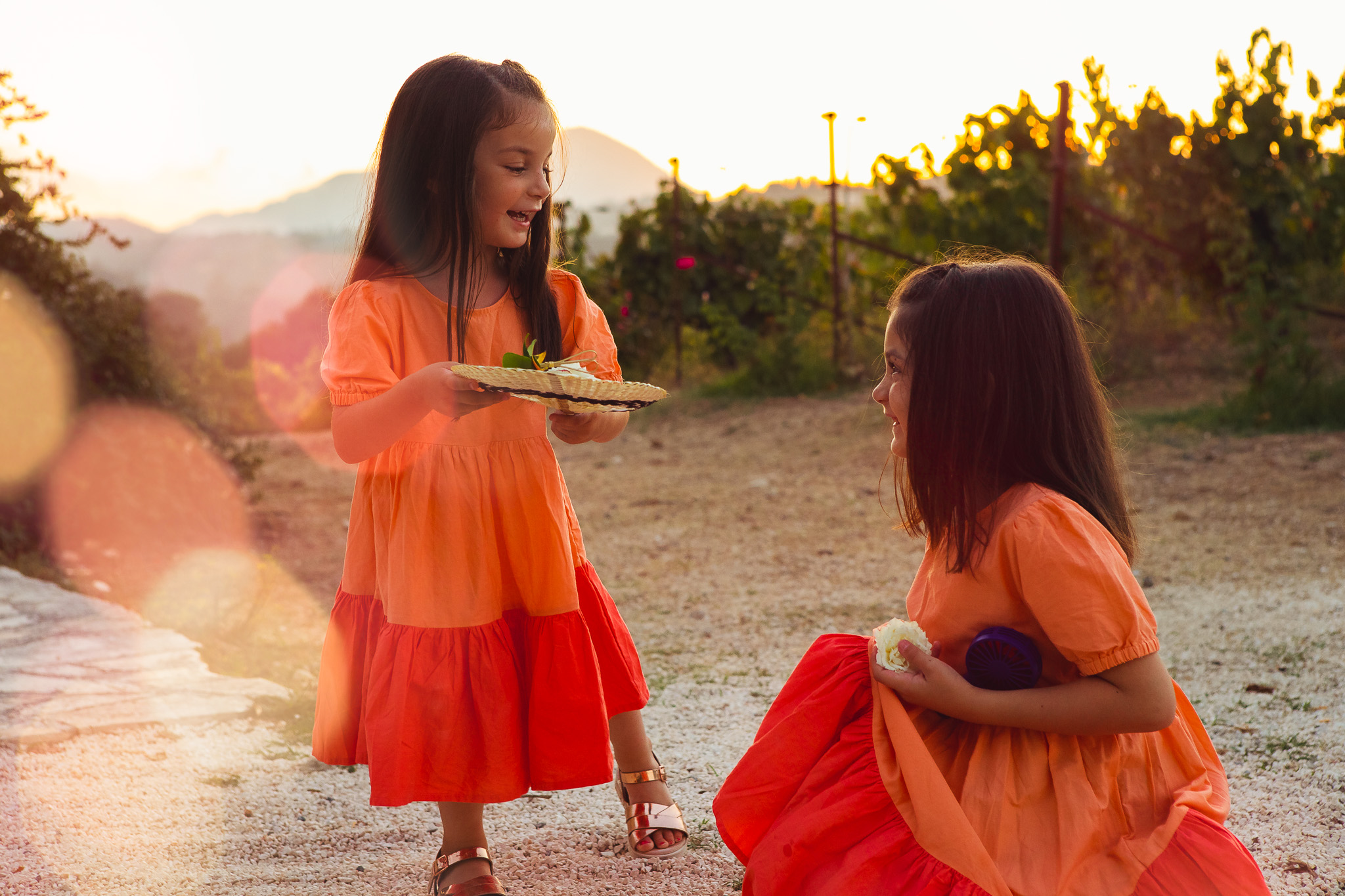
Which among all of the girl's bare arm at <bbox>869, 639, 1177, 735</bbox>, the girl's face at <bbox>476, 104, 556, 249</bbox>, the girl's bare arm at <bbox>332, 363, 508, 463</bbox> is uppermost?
the girl's face at <bbox>476, 104, 556, 249</bbox>

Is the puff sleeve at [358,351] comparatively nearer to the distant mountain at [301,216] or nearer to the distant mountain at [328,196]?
the distant mountain at [301,216]

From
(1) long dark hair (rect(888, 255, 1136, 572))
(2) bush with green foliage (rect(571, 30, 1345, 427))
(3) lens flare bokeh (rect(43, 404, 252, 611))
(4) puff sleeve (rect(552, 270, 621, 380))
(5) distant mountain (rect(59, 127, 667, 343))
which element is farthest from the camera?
(2) bush with green foliage (rect(571, 30, 1345, 427))

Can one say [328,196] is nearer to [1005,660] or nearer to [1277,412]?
[1277,412]

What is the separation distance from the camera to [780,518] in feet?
17.7

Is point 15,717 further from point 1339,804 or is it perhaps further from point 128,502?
point 1339,804

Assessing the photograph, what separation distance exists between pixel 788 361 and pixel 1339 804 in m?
6.65

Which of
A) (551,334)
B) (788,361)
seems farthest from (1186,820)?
(788,361)

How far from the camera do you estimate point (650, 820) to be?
6.63ft

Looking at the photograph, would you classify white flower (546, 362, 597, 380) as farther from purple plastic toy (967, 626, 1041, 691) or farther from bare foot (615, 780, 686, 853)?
bare foot (615, 780, 686, 853)

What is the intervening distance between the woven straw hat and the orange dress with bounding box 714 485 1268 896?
559 mm

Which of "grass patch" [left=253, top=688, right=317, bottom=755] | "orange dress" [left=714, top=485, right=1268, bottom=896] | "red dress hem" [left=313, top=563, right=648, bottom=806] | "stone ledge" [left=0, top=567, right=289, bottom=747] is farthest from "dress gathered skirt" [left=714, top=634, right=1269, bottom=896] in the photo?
"stone ledge" [left=0, top=567, right=289, bottom=747]

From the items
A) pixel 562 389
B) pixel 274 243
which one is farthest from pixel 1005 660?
pixel 274 243

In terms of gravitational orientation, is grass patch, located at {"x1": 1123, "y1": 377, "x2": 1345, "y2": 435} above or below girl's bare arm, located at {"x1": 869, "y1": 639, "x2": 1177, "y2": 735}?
below

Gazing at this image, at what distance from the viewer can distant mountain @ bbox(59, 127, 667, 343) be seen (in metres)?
2.57
